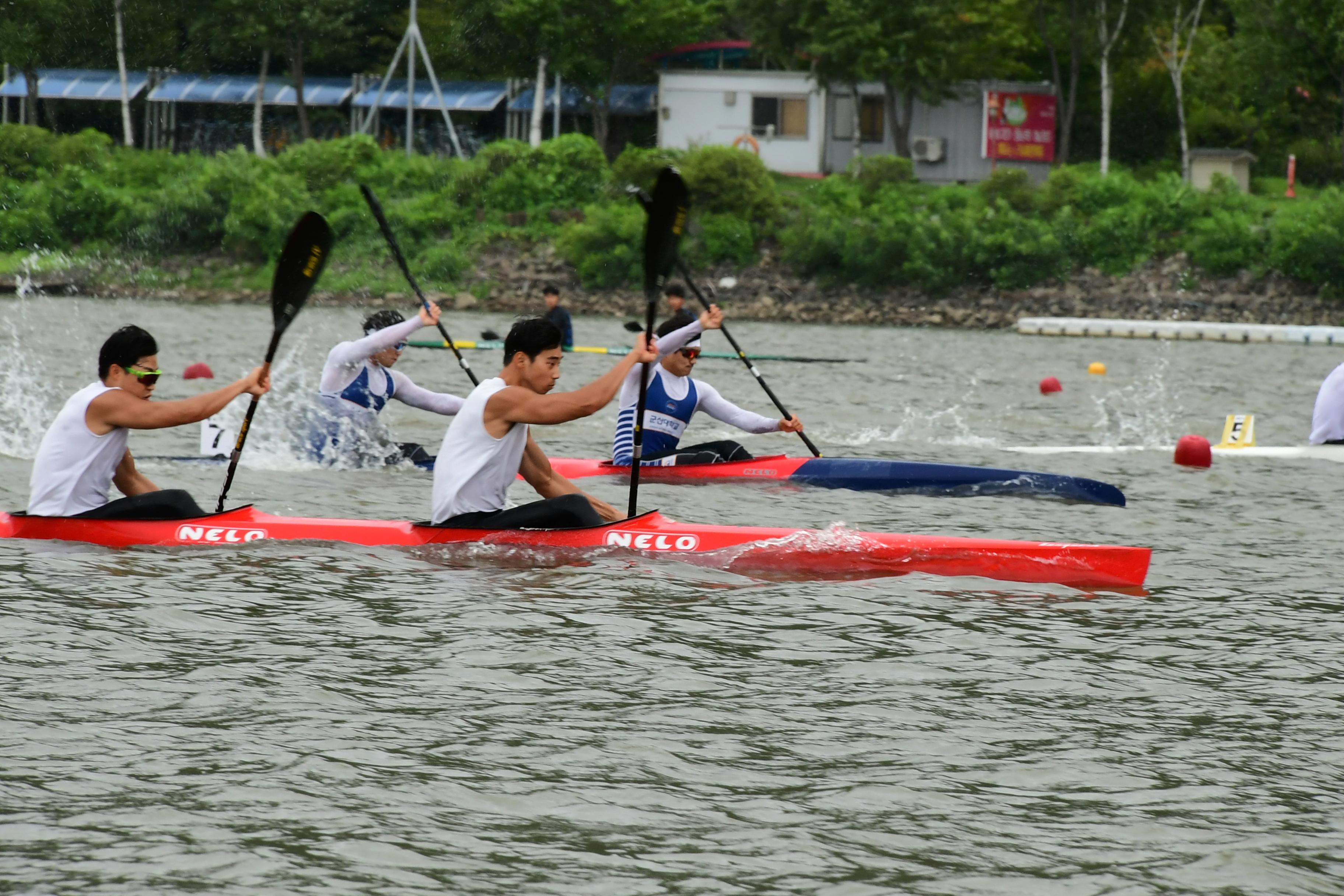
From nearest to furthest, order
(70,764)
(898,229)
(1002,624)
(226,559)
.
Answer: (70,764) < (1002,624) < (226,559) < (898,229)

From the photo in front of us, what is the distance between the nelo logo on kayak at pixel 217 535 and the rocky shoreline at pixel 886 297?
3146cm

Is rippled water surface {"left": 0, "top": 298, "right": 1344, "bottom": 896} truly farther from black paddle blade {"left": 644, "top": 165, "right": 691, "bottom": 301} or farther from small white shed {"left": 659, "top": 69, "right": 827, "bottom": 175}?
small white shed {"left": 659, "top": 69, "right": 827, "bottom": 175}

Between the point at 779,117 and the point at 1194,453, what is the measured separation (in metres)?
37.4

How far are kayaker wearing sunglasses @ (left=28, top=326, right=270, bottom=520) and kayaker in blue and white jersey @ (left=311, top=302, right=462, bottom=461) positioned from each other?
3.14 meters

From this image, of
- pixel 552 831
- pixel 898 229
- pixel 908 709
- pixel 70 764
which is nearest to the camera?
pixel 552 831

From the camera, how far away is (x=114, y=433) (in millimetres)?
8477

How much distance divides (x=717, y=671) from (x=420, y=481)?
6.20m

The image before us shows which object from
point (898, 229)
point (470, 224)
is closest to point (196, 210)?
point (470, 224)

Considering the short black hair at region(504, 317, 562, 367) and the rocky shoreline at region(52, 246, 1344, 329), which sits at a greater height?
the rocky shoreline at region(52, 246, 1344, 329)

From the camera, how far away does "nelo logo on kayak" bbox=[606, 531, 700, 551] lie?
29.1 feet

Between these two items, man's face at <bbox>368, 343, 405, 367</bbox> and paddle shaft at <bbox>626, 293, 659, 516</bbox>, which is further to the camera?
man's face at <bbox>368, 343, 405, 367</bbox>

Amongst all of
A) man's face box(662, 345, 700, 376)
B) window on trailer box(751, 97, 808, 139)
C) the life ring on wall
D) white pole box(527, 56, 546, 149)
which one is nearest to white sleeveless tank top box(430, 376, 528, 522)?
man's face box(662, 345, 700, 376)

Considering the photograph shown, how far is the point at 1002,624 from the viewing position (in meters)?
7.86

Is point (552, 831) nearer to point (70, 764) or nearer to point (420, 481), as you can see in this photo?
point (70, 764)
